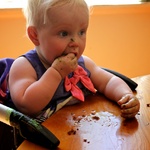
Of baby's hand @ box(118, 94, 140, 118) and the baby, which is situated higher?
the baby

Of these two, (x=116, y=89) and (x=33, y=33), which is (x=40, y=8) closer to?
(x=33, y=33)

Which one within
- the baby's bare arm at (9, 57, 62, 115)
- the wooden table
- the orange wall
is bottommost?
the orange wall

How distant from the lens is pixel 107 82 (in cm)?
89

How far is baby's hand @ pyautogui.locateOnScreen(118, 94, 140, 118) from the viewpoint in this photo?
2.36 feet

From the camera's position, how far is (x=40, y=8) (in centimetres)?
77

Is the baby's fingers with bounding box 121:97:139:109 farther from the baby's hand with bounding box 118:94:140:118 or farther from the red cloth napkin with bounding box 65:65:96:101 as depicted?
the red cloth napkin with bounding box 65:65:96:101

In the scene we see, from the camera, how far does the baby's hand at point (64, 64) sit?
2.51ft

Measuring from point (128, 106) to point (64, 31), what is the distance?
26cm

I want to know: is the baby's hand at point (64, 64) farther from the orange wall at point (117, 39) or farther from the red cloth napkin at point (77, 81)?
the orange wall at point (117, 39)

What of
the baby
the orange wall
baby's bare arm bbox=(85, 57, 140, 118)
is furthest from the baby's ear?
the orange wall

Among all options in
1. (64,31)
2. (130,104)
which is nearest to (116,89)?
(130,104)

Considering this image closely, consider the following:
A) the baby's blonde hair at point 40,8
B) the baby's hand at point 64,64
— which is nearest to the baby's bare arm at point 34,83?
the baby's hand at point 64,64

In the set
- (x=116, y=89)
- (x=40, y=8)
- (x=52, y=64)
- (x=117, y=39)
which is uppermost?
(x=40, y=8)

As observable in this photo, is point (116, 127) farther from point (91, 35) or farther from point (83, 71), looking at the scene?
point (91, 35)
